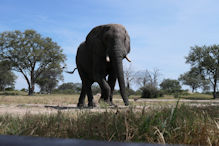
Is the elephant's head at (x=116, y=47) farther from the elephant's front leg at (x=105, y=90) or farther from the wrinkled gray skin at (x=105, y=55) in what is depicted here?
the elephant's front leg at (x=105, y=90)

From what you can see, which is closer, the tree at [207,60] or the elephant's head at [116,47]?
the elephant's head at [116,47]

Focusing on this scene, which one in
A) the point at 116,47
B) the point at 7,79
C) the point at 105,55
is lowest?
the point at 105,55

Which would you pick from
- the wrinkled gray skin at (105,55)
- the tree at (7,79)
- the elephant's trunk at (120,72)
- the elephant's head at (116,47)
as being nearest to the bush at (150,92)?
the wrinkled gray skin at (105,55)

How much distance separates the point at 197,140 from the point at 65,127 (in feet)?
5.38

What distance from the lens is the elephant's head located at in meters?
8.12

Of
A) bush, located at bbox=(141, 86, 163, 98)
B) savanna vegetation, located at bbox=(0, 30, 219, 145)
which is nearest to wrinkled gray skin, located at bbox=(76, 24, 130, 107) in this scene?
savanna vegetation, located at bbox=(0, 30, 219, 145)

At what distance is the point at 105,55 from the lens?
880 cm

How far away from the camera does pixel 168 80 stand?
82.2m

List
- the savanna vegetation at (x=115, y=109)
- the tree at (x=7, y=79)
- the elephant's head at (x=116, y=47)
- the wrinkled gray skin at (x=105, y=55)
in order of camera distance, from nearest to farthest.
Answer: the savanna vegetation at (x=115, y=109) < the elephant's head at (x=116, y=47) < the wrinkled gray skin at (x=105, y=55) < the tree at (x=7, y=79)

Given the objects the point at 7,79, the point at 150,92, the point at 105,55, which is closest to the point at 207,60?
the point at 150,92

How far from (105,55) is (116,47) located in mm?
673

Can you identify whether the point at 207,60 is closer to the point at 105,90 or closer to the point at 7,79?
the point at 105,90

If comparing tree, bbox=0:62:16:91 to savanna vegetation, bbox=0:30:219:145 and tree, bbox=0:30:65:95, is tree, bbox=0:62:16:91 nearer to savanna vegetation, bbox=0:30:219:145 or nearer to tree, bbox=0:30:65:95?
savanna vegetation, bbox=0:30:219:145

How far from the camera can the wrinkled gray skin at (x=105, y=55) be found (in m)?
8.23
